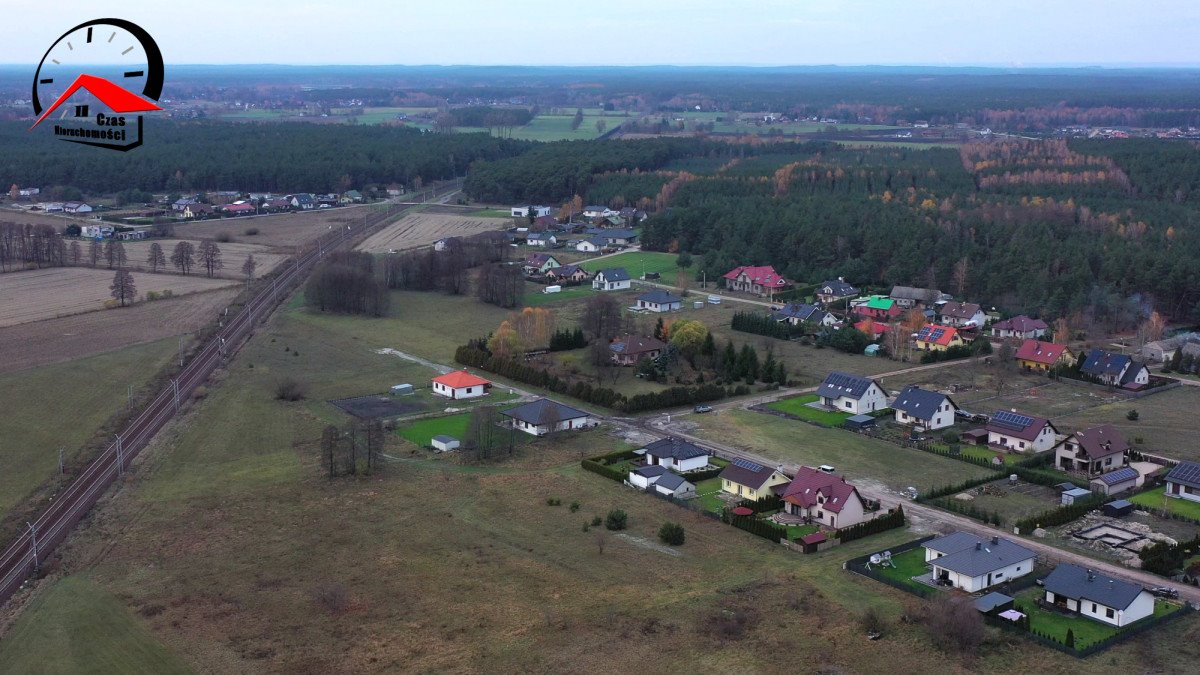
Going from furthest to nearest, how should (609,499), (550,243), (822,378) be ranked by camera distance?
(550,243), (822,378), (609,499)

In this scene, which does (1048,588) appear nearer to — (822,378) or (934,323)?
(822,378)

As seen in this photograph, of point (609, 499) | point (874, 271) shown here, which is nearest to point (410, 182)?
point (874, 271)

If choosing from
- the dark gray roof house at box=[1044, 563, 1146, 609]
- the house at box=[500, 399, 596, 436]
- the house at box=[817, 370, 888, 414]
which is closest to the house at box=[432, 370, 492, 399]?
the house at box=[500, 399, 596, 436]

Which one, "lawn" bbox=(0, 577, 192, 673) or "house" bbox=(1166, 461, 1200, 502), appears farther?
"house" bbox=(1166, 461, 1200, 502)

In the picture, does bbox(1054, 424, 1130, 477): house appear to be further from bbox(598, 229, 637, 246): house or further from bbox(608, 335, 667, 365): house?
bbox(598, 229, 637, 246): house

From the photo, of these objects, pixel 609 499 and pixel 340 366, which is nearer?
pixel 609 499

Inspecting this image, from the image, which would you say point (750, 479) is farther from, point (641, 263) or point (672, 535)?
point (641, 263)

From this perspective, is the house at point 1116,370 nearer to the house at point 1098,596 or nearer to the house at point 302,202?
the house at point 1098,596
